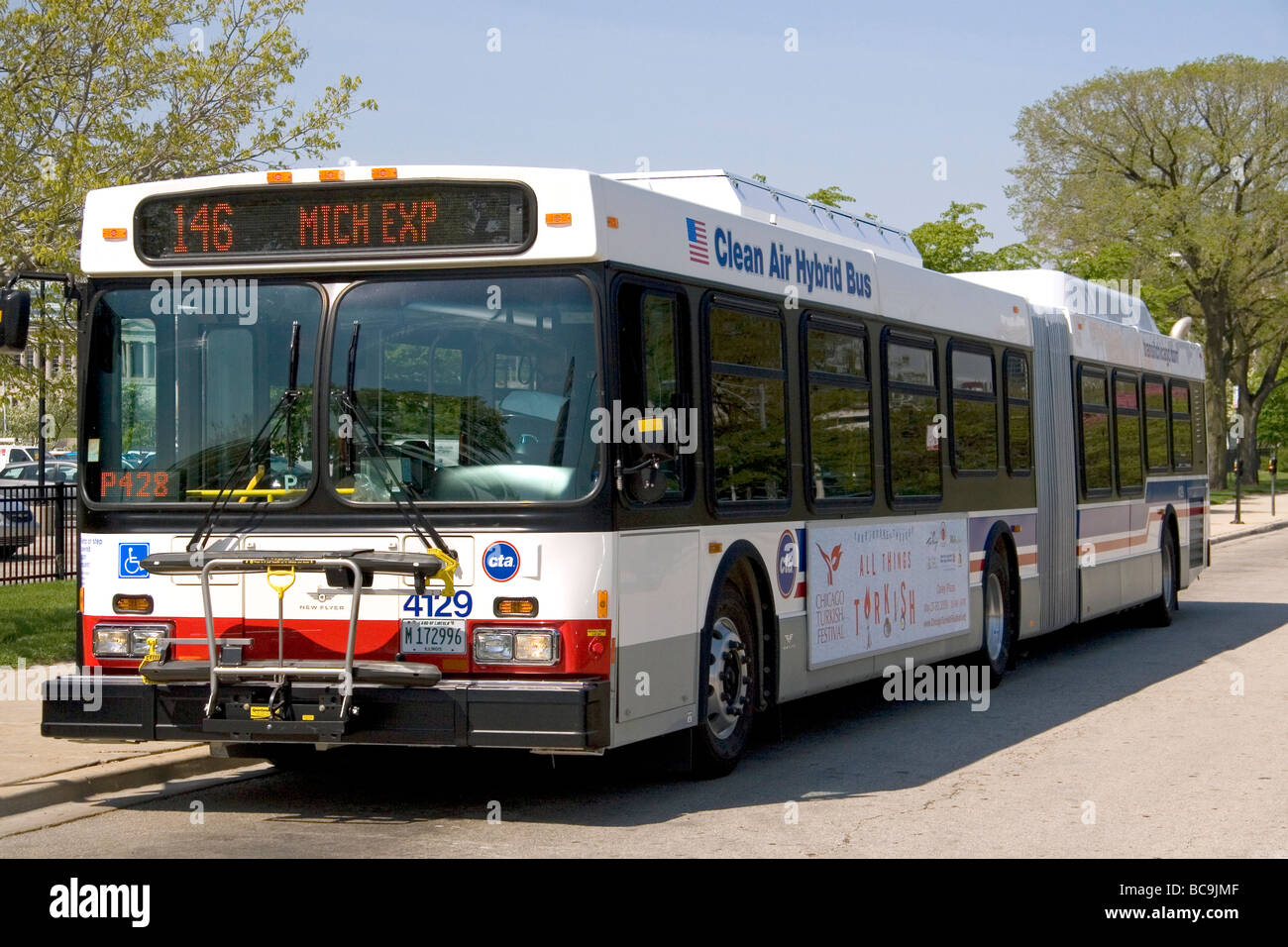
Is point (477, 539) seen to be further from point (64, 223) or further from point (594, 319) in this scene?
point (64, 223)

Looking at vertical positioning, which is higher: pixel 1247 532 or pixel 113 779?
pixel 1247 532

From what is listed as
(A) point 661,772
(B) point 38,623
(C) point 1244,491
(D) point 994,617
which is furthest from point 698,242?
(C) point 1244,491

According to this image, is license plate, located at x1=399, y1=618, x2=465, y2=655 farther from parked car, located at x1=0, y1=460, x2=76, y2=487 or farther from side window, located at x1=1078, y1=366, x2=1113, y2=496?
parked car, located at x1=0, y1=460, x2=76, y2=487

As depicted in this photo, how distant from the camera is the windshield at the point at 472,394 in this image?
8.09 metres

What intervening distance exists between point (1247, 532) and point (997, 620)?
26.3 meters

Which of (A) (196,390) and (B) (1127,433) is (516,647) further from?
(B) (1127,433)

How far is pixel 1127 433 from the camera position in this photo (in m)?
17.8

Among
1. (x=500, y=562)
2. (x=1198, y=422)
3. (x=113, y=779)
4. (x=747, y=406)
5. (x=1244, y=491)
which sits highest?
(x=1198, y=422)

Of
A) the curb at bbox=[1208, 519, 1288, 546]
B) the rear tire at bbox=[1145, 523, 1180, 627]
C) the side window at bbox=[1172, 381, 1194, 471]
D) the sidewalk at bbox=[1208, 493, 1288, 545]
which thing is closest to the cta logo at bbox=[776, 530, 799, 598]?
the rear tire at bbox=[1145, 523, 1180, 627]

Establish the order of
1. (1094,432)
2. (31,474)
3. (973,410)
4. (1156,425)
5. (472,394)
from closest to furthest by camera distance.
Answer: (472,394) < (973,410) < (1094,432) < (1156,425) < (31,474)

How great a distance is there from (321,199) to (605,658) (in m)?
2.58

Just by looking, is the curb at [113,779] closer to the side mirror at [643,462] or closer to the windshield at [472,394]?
the windshield at [472,394]

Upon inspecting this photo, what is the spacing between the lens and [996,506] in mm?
13992

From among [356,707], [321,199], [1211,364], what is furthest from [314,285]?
[1211,364]
